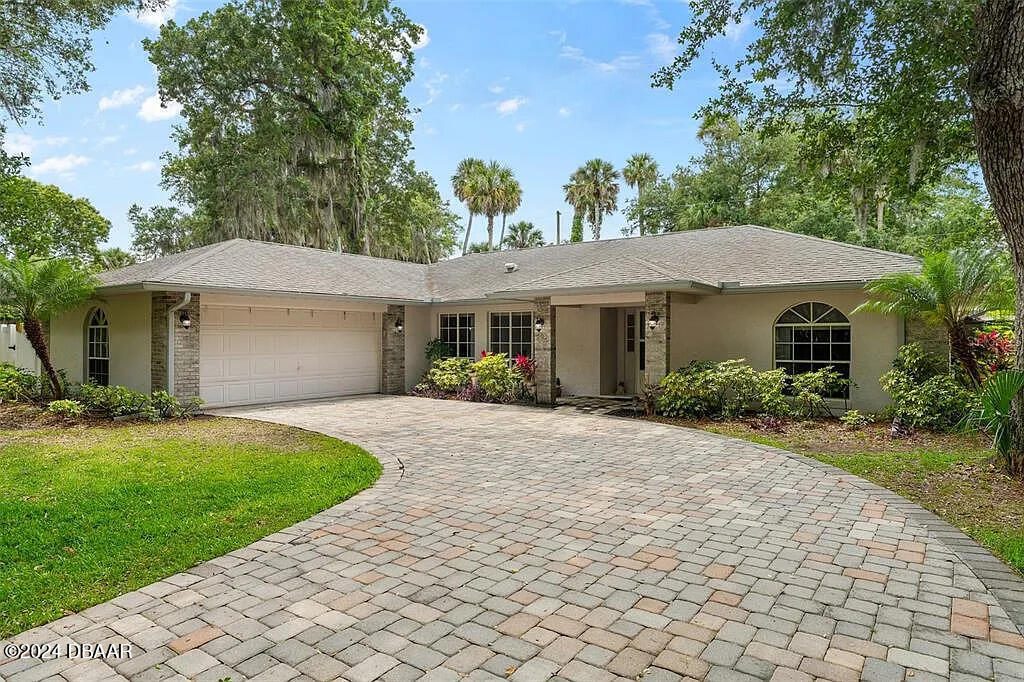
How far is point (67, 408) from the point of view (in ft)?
34.2

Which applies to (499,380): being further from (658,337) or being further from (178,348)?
(178,348)

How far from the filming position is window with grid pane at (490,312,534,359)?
14.9m

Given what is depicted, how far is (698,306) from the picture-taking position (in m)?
12.7

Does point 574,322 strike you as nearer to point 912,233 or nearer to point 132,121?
point 912,233

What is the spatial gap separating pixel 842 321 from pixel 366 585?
1052cm

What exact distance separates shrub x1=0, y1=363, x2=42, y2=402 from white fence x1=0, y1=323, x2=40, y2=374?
2010 millimetres

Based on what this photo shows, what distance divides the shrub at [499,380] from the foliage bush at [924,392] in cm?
718

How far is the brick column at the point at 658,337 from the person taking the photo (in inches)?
445

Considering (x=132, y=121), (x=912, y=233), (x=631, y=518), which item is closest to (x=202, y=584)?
(x=631, y=518)

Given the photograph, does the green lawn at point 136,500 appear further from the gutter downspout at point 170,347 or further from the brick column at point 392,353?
the brick column at point 392,353

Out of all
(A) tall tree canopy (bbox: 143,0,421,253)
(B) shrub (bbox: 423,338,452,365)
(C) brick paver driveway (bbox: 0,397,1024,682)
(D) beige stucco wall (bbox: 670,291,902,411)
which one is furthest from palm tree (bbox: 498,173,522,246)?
(C) brick paver driveway (bbox: 0,397,1024,682)

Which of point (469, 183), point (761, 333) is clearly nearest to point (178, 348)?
point (761, 333)

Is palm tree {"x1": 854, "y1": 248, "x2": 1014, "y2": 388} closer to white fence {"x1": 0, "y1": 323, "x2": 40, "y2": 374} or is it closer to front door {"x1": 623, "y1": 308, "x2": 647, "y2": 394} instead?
front door {"x1": 623, "y1": 308, "x2": 647, "y2": 394}

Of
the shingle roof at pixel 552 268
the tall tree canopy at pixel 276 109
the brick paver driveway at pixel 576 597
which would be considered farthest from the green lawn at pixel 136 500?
the tall tree canopy at pixel 276 109
